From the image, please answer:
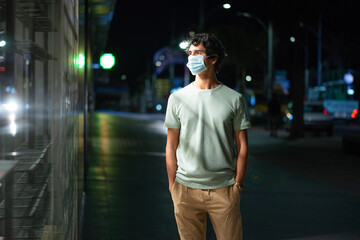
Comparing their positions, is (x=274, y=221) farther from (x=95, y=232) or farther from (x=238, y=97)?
(x=238, y=97)

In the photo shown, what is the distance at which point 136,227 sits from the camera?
6.98m

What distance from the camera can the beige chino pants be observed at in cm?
360

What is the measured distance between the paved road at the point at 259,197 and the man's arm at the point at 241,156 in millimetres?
2974

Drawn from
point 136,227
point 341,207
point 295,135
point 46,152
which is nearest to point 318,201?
point 341,207

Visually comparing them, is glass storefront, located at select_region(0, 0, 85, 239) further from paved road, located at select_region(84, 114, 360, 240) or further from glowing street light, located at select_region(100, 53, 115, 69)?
glowing street light, located at select_region(100, 53, 115, 69)

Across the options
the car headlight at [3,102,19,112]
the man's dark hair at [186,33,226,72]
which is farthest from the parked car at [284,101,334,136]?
the car headlight at [3,102,19,112]

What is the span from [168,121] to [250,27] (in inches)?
2047

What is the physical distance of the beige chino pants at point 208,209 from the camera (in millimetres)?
3598

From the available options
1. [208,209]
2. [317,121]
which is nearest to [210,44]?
[208,209]

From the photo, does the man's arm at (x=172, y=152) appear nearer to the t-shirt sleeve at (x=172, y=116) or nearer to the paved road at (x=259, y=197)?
the t-shirt sleeve at (x=172, y=116)

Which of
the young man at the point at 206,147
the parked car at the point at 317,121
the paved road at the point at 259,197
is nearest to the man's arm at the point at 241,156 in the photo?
the young man at the point at 206,147

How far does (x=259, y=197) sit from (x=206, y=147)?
5.94 meters

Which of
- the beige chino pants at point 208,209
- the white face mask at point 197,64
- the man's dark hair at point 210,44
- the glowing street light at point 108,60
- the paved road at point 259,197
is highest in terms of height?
the glowing street light at point 108,60

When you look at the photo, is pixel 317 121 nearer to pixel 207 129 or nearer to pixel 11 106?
pixel 207 129
